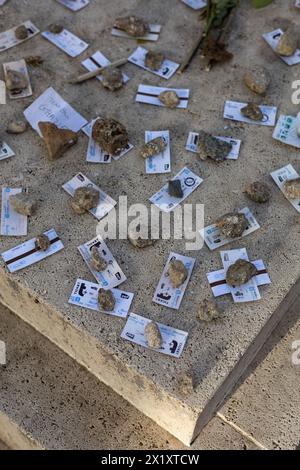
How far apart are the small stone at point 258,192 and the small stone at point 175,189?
24 centimetres

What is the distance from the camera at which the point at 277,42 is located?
265 centimetres

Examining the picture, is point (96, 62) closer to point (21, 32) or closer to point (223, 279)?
point (21, 32)

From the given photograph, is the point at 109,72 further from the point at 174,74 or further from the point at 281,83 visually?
the point at 281,83

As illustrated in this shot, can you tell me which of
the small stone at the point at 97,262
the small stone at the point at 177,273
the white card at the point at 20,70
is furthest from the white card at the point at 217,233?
the white card at the point at 20,70

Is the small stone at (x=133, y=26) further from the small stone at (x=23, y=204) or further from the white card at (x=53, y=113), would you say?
the small stone at (x=23, y=204)

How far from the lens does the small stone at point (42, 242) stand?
6.93 feet

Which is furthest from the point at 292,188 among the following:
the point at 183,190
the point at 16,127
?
the point at 16,127

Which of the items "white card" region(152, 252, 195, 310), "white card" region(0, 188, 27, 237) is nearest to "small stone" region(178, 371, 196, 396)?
"white card" region(152, 252, 195, 310)

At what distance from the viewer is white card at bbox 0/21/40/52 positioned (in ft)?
8.67

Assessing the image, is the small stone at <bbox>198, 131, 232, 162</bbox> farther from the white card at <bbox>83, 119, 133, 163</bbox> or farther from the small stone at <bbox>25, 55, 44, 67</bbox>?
the small stone at <bbox>25, 55, 44, 67</bbox>

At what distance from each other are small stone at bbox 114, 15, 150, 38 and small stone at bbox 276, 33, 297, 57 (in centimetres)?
56

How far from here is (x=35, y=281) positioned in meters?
2.07

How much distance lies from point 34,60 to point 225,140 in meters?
0.84

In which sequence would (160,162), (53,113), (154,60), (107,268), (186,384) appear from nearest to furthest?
1. (186,384)
2. (107,268)
3. (160,162)
4. (53,113)
5. (154,60)
